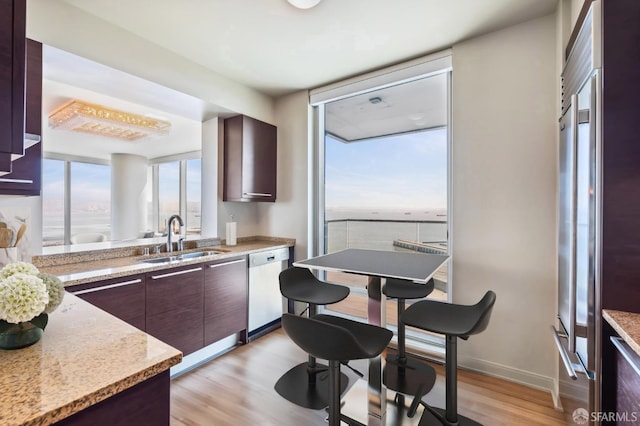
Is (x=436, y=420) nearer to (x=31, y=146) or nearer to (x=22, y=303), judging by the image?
(x=22, y=303)

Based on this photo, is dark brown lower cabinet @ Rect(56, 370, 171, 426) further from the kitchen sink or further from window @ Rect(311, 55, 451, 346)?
window @ Rect(311, 55, 451, 346)

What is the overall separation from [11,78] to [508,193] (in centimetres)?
276

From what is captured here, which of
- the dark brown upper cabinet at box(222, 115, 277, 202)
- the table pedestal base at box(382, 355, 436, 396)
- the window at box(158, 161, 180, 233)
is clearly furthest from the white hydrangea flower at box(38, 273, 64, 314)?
the window at box(158, 161, 180, 233)

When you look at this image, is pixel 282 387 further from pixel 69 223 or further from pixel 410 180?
pixel 69 223

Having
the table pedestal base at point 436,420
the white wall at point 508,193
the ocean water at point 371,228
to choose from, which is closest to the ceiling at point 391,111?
the white wall at point 508,193

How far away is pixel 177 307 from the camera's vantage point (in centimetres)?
229

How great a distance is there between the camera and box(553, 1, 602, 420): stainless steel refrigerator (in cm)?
118

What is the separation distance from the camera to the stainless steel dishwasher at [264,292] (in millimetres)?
2969

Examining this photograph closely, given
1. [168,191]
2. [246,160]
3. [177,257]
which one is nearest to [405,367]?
[177,257]

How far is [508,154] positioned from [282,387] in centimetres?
244

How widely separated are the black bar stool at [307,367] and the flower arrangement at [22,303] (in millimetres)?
1310

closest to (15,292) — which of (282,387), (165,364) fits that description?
(165,364)

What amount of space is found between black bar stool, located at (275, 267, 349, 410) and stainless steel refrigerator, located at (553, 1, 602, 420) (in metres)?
1.22

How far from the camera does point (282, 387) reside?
6.93 ft
